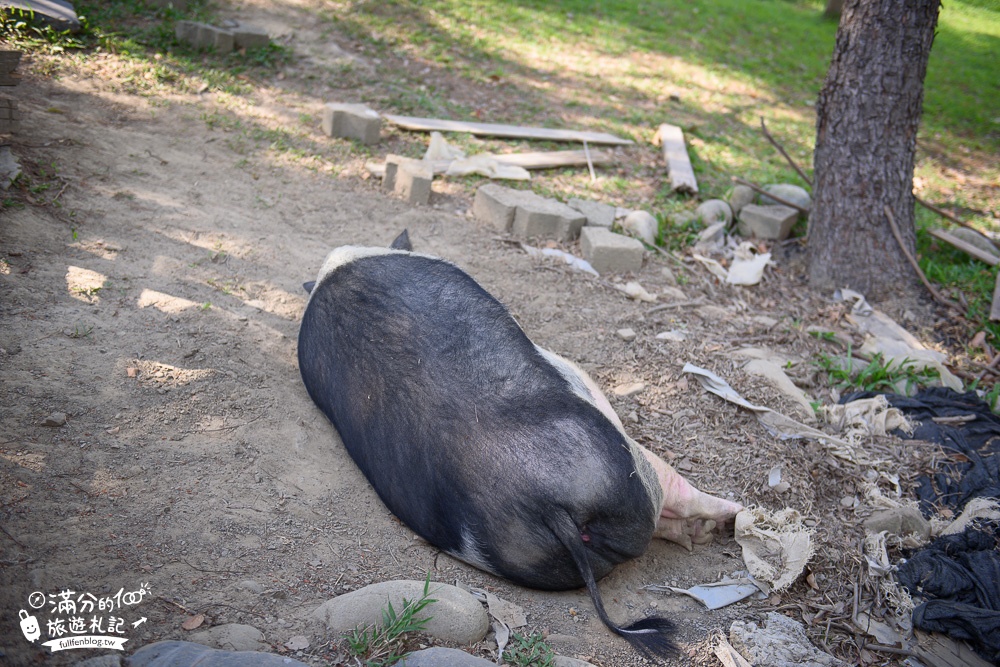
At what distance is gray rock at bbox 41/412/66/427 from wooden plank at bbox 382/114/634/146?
168 inches

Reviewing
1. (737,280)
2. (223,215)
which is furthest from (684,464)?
(223,215)

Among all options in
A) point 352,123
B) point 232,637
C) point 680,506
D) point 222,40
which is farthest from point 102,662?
point 222,40

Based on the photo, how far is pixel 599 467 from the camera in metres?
2.61

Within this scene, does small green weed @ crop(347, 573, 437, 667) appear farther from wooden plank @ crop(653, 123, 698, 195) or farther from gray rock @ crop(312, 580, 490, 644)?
wooden plank @ crop(653, 123, 698, 195)

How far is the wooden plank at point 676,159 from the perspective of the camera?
6152mm

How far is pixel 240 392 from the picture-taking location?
3.46 meters

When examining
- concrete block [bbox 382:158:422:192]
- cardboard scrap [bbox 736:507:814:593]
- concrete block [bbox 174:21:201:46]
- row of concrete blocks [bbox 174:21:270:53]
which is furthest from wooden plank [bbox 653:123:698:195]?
concrete block [bbox 174:21:201:46]

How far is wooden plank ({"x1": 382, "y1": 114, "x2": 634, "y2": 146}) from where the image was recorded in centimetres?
658

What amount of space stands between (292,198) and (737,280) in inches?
132

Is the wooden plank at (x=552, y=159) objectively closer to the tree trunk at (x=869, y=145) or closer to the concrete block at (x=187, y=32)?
the tree trunk at (x=869, y=145)

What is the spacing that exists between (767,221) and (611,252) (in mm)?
1587

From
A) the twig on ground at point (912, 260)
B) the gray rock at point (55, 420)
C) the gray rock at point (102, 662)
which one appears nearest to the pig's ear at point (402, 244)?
the gray rock at point (55, 420)

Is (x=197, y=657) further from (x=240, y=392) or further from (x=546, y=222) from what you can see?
(x=546, y=222)

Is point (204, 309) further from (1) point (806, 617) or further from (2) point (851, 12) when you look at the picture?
(2) point (851, 12)
